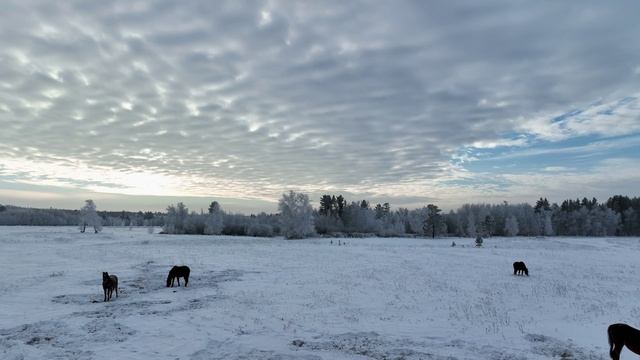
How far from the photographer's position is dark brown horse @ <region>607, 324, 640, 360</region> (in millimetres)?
11031

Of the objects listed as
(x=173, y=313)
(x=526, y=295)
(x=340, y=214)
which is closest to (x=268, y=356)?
(x=173, y=313)

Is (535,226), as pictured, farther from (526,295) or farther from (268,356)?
(268,356)

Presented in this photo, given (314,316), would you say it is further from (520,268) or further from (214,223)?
(214,223)

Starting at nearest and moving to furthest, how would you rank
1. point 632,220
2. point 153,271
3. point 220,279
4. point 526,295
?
point 526,295 < point 220,279 < point 153,271 < point 632,220

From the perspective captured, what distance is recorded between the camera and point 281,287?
2405 centimetres

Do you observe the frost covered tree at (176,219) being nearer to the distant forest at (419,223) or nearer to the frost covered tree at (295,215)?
the distant forest at (419,223)

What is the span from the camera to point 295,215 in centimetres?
10725

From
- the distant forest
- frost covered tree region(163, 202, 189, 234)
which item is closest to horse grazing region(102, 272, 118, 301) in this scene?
the distant forest

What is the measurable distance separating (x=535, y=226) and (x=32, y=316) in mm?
159151

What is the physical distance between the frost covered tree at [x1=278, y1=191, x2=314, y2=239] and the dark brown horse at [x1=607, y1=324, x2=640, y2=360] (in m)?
94.8

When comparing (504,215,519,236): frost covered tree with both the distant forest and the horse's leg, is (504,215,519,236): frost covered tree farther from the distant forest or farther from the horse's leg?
the horse's leg

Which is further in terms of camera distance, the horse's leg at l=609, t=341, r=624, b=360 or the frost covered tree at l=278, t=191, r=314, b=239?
the frost covered tree at l=278, t=191, r=314, b=239

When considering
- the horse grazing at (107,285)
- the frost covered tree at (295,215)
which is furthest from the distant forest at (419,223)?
the horse grazing at (107,285)

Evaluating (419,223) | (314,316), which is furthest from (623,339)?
(419,223)
